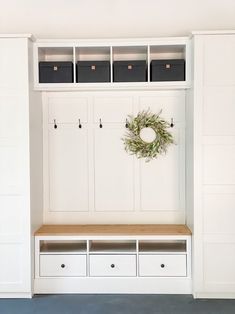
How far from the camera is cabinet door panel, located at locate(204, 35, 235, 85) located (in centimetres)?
353

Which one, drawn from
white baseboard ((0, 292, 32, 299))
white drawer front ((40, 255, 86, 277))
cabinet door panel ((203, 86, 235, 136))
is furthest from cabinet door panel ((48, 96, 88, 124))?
white baseboard ((0, 292, 32, 299))

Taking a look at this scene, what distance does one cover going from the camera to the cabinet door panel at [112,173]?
4.09 metres

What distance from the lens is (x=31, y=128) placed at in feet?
12.0

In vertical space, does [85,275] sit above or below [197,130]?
below

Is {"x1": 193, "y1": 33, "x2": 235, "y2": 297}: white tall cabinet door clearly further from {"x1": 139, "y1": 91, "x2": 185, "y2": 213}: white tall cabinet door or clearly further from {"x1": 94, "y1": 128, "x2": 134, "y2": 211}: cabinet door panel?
{"x1": 94, "y1": 128, "x2": 134, "y2": 211}: cabinet door panel

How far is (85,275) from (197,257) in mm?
1018

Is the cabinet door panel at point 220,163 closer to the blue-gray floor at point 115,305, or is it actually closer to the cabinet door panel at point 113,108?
the cabinet door panel at point 113,108

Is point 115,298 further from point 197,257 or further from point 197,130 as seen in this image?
point 197,130

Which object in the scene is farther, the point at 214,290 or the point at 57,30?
the point at 57,30

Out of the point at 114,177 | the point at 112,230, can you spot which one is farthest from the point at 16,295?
the point at 114,177

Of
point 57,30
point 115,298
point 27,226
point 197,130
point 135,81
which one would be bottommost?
point 115,298

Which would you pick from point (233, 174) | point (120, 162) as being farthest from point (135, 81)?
point (233, 174)

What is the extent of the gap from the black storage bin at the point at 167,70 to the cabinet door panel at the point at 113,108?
0.40 m

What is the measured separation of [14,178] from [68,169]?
64 cm
